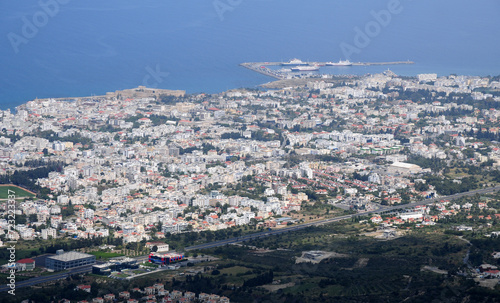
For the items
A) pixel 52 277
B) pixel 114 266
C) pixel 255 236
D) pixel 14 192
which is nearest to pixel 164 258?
pixel 114 266

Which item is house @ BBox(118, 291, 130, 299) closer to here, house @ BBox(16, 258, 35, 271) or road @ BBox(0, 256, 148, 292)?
road @ BBox(0, 256, 148, 292)

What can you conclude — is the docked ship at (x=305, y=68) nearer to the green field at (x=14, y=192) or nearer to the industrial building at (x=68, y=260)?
the green field at (x=14, y=192)

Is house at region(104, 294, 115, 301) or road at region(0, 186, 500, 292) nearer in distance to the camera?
house at region(104, 294, 115, 301)

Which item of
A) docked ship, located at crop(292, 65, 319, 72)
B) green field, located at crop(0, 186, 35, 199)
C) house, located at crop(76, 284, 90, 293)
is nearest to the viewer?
house, located at crop(76, 284, 90, 293)

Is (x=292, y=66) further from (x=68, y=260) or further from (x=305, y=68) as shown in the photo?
(x=68, y=260)

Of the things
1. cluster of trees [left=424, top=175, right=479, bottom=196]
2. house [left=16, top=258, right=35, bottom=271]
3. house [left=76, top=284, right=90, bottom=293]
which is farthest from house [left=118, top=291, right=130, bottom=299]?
cluster of trees [left=424, top=175, right=479, bottom=196]

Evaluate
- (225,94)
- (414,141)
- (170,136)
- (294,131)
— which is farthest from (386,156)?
(225,94)
